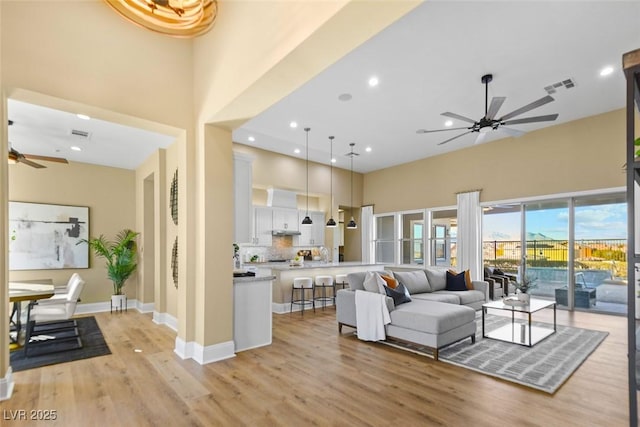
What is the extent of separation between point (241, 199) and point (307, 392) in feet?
8.07

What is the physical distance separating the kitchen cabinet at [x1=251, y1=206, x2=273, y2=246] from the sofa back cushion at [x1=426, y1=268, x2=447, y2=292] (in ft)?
13.5

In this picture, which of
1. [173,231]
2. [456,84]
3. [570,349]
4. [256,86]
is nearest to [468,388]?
[570,349]

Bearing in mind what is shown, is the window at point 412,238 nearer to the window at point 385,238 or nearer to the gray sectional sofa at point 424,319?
the window at point 385,238

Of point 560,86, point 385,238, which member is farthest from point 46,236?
point 560,86

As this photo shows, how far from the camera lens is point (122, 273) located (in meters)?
6.45

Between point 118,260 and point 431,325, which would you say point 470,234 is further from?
point 118,260

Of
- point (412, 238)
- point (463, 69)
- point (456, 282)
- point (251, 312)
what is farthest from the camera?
point (412, 238)

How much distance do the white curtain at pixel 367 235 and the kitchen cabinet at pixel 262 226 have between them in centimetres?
327

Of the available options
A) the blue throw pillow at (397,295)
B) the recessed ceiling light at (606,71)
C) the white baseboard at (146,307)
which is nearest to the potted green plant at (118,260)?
the white baseboard at (146,307)

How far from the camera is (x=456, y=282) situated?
6449mm

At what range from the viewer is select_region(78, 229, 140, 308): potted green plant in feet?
21.1

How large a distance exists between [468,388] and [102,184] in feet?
25.0

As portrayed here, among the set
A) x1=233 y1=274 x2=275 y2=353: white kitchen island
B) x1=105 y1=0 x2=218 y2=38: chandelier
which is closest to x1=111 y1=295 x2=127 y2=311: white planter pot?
x1=233 y1=274 x2=275 y2=353: white kitchen island

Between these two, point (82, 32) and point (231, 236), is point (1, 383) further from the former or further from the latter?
point (82, 32)
